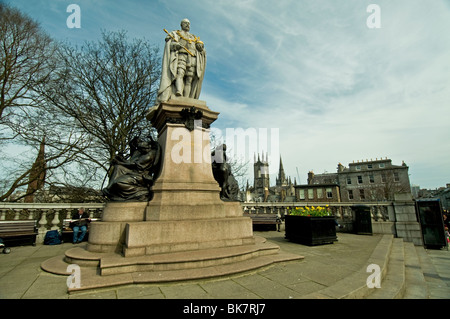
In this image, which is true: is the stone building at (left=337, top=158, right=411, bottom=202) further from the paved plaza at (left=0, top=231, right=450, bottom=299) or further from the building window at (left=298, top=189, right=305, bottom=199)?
the paved plaza at (left=0, top=231, right=450, bottom=299)

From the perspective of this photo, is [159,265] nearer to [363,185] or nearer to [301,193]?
[301,193]

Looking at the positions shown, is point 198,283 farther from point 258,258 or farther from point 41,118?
point 41,118

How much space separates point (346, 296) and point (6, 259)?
7.23m

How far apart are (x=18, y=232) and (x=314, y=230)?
9.49 metres

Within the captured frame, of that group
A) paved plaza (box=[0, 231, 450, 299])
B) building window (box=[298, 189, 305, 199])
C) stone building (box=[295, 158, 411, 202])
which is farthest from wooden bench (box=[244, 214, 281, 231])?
building window (box=[298, 189, 305, 199])

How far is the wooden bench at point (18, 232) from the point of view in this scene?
22.3 feet

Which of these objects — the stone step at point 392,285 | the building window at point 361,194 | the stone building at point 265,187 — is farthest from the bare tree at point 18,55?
the stone building at point 265,187

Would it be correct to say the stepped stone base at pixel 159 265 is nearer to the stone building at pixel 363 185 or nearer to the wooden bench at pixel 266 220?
the wooden bench at pixel 266 220

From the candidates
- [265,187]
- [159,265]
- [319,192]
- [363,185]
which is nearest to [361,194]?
[363,185]

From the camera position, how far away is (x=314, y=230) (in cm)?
642

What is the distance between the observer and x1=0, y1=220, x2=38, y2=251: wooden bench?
6802 millimetres

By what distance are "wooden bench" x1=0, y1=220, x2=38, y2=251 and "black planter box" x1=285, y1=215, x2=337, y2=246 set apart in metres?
8.85

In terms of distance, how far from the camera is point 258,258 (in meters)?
4.36

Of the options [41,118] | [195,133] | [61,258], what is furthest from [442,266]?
[41,118]
